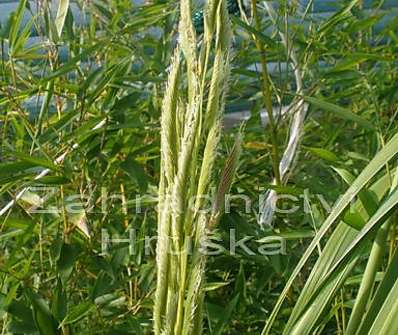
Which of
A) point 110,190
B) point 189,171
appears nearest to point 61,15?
point 110,190

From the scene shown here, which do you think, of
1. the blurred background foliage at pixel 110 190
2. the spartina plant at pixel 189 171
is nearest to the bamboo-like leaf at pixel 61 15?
the blurred background foliage at pixel 110 190

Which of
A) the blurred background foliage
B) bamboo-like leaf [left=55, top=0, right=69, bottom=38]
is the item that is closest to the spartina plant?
the blurred background foliage

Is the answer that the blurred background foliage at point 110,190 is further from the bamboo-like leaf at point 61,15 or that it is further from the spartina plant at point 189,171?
the spartina plant at point 189,171

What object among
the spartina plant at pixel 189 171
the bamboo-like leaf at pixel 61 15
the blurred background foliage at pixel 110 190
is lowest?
the blurred background foliage at pixel 110 190

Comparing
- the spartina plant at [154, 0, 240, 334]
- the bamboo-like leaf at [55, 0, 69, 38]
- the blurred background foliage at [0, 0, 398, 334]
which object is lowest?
the blurred background foliage at [0, 0, 398, 334]

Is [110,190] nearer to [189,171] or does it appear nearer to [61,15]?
[61,15]

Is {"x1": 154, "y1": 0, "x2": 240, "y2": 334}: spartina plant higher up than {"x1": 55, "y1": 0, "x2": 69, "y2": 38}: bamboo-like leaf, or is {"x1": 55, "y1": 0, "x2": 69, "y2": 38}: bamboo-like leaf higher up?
{"x1": 154, "y1": 0, "x2": 240, "y2": 334}: spartina plant

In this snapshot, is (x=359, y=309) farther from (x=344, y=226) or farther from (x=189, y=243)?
(x=189, y=243)

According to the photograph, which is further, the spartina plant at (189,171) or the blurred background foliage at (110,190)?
the blurred background foliage at (110,190)

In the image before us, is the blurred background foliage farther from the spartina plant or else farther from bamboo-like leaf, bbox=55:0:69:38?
the spartina plant

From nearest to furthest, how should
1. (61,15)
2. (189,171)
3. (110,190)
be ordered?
1. (189,171)
2. (61,15)
3. (110,190)

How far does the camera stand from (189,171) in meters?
0.48

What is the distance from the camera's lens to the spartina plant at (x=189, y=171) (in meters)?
0.49

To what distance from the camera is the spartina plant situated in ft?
1.60
